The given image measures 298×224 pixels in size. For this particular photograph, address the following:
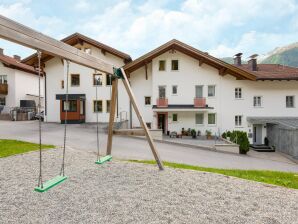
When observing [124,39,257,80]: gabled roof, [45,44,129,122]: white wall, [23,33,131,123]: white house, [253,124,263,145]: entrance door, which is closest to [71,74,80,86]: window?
[23,33,131,123]: white house

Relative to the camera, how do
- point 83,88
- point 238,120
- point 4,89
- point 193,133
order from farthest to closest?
1. point 4,89
2. point 83,88
3. point 238,120
4. point 193,133

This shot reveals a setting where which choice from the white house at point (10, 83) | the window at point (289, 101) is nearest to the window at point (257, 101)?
the window at point (289, 101)

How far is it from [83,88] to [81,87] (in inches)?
11.6

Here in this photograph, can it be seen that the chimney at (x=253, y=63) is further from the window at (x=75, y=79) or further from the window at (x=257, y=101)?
the window at (x=75, y=79)

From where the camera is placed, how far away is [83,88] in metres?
25.7

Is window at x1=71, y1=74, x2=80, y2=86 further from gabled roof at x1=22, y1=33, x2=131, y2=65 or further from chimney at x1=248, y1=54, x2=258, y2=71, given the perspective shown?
chimney at x1=248, y1=54, x2=258, y2=71

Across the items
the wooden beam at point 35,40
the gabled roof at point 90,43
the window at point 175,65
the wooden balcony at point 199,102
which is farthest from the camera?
the window at point 175,65

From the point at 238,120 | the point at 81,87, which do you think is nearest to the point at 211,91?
the point at 238,120

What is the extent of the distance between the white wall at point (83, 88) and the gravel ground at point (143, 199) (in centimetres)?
1837

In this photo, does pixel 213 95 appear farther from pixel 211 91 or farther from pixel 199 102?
pixel 199 102

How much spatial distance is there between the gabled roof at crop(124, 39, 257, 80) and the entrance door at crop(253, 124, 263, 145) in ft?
19.1

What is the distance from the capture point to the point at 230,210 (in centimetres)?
423

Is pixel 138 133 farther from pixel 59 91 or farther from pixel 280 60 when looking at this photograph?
pixel 280 60

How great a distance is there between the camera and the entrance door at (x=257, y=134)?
968 inches
